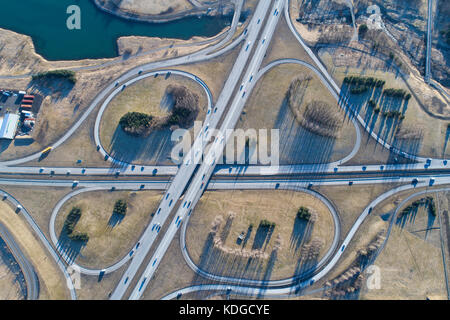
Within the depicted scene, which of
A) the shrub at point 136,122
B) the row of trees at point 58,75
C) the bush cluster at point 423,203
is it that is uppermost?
the row of trees at point 58,75

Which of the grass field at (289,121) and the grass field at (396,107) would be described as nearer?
the grass field at (289,121)

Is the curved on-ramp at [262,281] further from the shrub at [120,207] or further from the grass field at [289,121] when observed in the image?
the grass field at [289,121]

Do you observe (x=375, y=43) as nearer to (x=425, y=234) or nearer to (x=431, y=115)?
(x=431, y=115)

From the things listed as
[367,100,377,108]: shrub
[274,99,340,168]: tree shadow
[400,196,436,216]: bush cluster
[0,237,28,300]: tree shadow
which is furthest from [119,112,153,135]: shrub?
[400,196,436,216]: bush cluster

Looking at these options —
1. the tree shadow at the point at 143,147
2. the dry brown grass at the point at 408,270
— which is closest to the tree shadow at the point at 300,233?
the dry brown grass at the point at 408,270

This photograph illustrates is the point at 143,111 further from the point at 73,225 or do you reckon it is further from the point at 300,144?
the point at 300,144

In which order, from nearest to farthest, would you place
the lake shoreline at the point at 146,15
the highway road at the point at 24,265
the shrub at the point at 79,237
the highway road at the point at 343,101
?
the highway road at the point at 24,265, the shrub at the point at 79,237, the highway road at the point at 343,101, the lake shoreline at the point at 146,15

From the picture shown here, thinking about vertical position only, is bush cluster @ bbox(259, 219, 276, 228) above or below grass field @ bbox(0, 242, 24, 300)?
above

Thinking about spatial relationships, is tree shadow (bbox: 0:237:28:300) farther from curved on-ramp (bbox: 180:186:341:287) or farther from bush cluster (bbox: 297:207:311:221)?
bush cluster (bbox: 297:207:311:221)
